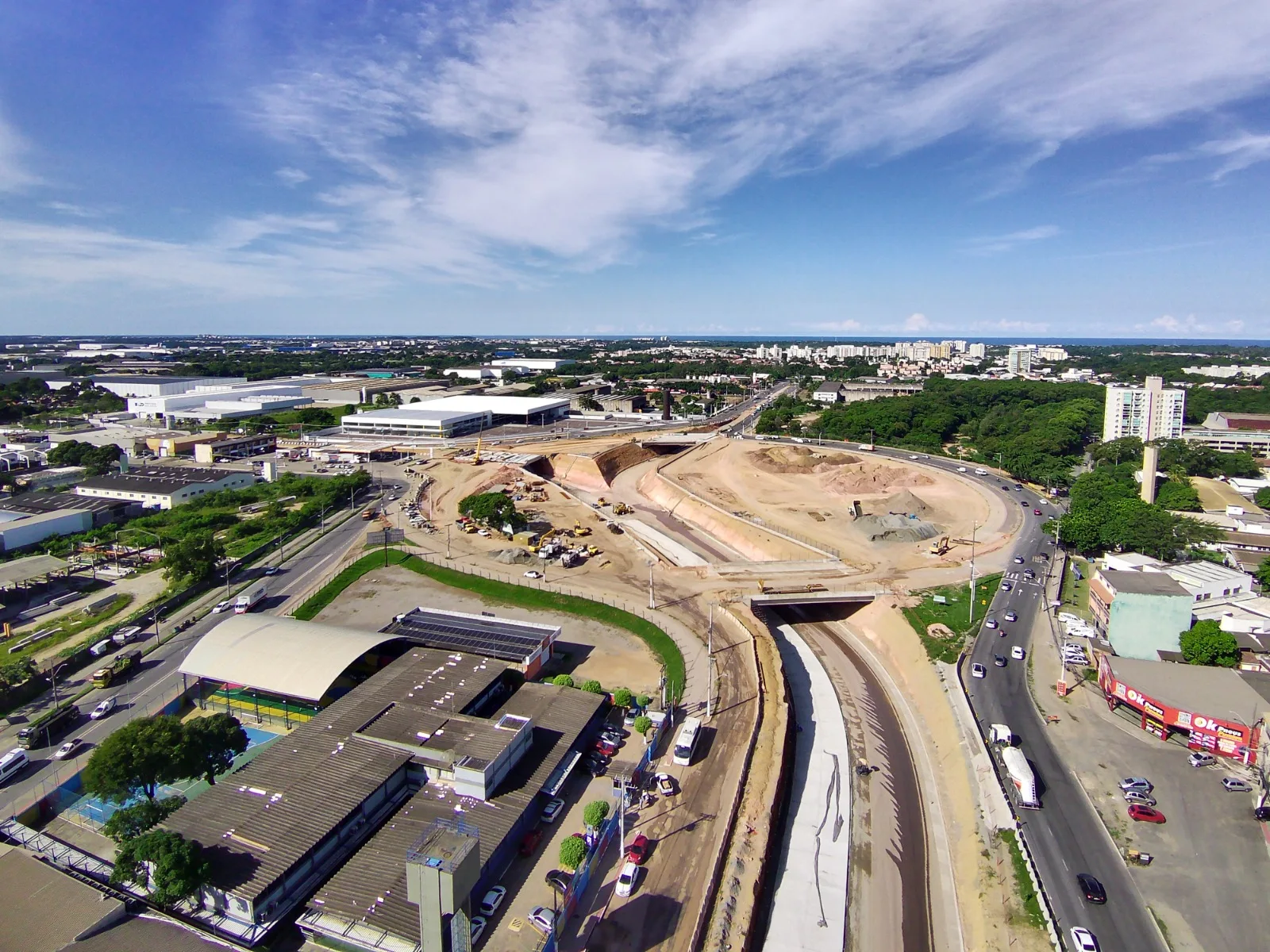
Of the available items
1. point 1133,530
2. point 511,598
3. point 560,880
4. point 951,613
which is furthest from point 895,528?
point 560,880

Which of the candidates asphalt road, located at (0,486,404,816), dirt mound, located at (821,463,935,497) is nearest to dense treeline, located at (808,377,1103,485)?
dirt mound, located at (821,463,935,497)

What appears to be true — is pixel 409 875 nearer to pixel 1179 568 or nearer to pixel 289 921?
pixel 289 921

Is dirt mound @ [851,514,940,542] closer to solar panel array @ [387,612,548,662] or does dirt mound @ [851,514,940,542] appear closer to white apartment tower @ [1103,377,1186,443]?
solar panel array @ [387,612,548,662]

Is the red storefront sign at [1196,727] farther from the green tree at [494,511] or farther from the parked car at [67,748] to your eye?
the parked car at [67,748]

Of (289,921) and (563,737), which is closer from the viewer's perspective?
(289,921)

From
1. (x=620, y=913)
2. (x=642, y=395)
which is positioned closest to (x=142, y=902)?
(x=620, y=913)

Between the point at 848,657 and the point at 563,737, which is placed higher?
the point at 563,737
